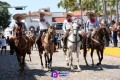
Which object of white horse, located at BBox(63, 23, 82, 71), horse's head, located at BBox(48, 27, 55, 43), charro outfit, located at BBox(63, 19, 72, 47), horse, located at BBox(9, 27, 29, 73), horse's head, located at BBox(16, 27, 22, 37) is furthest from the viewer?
charro outfit, located at BBox(63, 19, 72, 47)

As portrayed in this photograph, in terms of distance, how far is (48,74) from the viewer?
18.3 metres

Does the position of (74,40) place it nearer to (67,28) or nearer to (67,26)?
(67,28)

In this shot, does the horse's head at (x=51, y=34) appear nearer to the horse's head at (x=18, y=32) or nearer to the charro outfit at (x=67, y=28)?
the charro outfit at (x=67, y=28)

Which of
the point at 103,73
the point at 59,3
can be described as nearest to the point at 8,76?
the point at 103,73

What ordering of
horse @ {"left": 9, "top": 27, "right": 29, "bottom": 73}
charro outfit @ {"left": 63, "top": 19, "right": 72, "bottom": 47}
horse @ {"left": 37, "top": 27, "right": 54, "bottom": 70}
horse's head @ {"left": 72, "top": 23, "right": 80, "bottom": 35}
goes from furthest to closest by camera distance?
charro outfit @ {"left": 63, "top": 19, "right": 72, "bottom": 47} → horse's head @ {"left": 72, "top": 23, "right": 80, "bottom": 35} → horse @ {"left": 37, "top": 27, "right": 54, "bottom": 70} → horse @ {"left": 9, "top": 27, "right": 29, "bottom": 73}

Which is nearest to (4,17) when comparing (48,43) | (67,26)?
(67,26)

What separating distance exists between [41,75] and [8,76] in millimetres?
1444

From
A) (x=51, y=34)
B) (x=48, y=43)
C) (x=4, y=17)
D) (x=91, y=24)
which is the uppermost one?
(x=91, y=24)

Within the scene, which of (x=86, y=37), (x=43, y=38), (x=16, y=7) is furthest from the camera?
(x=16, y=7)

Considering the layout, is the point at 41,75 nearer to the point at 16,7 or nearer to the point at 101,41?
the point at 101,41

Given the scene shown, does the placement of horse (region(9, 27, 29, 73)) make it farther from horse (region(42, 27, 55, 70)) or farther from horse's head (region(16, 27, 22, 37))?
horse (region(42, 27, 55, 70))

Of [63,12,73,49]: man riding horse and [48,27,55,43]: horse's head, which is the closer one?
[48,27,55,43]: horse's head

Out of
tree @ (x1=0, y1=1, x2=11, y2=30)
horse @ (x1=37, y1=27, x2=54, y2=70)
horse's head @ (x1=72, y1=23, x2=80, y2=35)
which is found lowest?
tree @ (x1=0, y1=1, x2=11, y2=30)

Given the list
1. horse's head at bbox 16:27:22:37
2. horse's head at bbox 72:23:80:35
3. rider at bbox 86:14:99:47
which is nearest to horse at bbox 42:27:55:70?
horse's head at bbox 72:23:80:35
